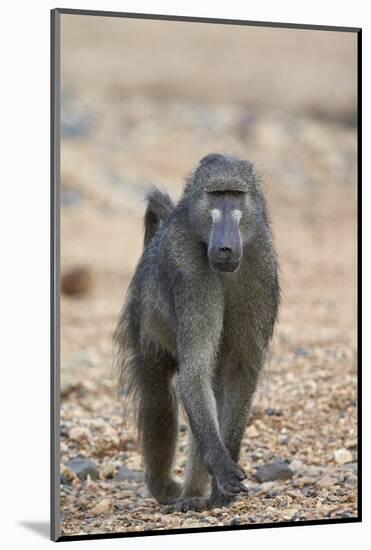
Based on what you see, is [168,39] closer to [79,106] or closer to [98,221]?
[79,106]

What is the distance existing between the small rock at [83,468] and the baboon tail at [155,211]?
133 centimetres

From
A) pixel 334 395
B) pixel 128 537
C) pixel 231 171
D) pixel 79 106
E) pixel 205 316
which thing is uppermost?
pixel 79 106

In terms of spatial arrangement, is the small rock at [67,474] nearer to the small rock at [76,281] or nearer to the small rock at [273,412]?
the small rock at [273,412]

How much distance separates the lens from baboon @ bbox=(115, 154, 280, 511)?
5344 mm

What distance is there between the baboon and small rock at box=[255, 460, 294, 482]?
66cm

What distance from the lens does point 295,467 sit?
272 inches

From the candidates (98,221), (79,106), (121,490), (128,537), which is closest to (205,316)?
(128,537)

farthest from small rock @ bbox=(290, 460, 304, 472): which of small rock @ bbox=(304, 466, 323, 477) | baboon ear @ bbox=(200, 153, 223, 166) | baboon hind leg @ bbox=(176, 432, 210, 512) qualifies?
baboon ear @ bbox=(200, 153, 223, 166)

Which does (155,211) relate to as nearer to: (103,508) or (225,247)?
(225,247)

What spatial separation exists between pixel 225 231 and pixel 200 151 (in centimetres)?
924

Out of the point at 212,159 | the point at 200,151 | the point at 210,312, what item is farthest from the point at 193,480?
the point at 200,151

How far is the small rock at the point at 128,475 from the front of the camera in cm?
696

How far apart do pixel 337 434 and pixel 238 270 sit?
2095 millimetres

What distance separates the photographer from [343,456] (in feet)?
23.2
